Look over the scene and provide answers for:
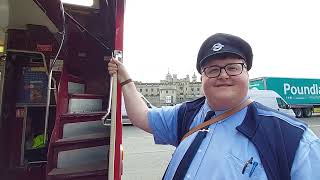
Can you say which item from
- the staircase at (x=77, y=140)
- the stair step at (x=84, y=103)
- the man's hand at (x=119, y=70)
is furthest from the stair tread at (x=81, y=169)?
the man's hand at (x=119, y=70)

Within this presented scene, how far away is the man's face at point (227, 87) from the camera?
189 centimetres

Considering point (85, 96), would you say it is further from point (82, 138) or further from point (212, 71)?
point (212, 71)

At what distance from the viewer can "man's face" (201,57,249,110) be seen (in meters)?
1.89

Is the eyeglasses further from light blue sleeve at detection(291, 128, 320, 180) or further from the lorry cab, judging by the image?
the lorry cab

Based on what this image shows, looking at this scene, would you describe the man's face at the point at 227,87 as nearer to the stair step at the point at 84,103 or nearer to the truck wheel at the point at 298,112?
the stair step at the point at 84,103

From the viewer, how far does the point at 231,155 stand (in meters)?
1.74

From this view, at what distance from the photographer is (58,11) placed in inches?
138

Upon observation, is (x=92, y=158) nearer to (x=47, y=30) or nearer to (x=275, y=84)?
(x=47, y=30)

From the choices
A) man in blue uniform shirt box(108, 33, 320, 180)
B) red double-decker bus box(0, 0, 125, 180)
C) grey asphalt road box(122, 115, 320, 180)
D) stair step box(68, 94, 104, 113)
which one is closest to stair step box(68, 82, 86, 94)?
red double-decker bus box(0, 0, 125, 180)

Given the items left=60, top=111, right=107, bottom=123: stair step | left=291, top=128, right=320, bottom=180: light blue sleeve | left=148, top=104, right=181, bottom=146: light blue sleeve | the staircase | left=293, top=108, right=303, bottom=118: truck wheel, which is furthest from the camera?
left=293, top=108, right=303, bottom=118: truck wheel

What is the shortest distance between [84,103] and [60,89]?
309 millimetres

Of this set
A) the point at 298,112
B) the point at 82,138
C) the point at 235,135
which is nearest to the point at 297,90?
the point at 298,112

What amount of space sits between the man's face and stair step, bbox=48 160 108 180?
1.32 m

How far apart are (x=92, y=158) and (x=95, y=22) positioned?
5.29 feet
